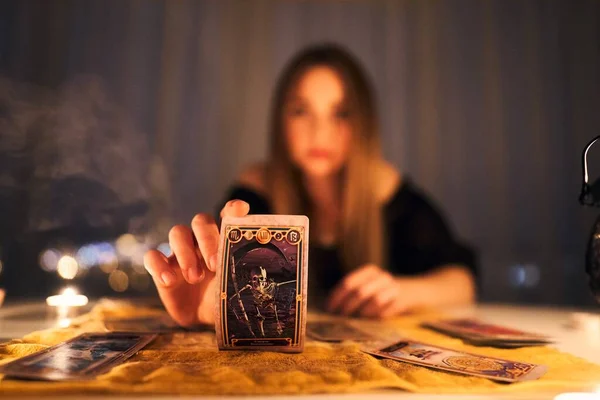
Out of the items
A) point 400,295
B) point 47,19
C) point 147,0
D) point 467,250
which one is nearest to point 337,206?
point 467,250

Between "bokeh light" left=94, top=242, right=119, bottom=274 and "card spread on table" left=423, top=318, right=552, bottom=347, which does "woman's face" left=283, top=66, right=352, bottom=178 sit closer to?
"card spread on table" left=423, top=318, right=552, bottom=347

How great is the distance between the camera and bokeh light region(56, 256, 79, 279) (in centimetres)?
239

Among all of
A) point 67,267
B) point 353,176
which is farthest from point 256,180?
point 67,267

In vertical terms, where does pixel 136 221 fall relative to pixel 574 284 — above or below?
above

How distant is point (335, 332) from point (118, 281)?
6.03 feet

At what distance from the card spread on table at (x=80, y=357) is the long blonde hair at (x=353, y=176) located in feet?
3.49

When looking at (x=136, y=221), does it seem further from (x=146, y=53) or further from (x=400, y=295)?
(x=400, y=295)

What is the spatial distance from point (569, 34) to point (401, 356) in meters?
2.93

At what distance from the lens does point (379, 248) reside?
70.4 inches

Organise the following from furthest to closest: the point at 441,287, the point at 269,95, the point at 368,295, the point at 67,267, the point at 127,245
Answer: the point at 269,95, the point at 67,267, the point at 127,245, the point at 441,287, the point at 368,295

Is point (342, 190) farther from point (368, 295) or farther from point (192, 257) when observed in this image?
point (192, 257)

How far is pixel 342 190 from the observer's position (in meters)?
1.84

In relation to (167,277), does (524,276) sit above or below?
below

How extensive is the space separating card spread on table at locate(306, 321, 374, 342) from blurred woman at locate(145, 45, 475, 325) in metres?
0.54
